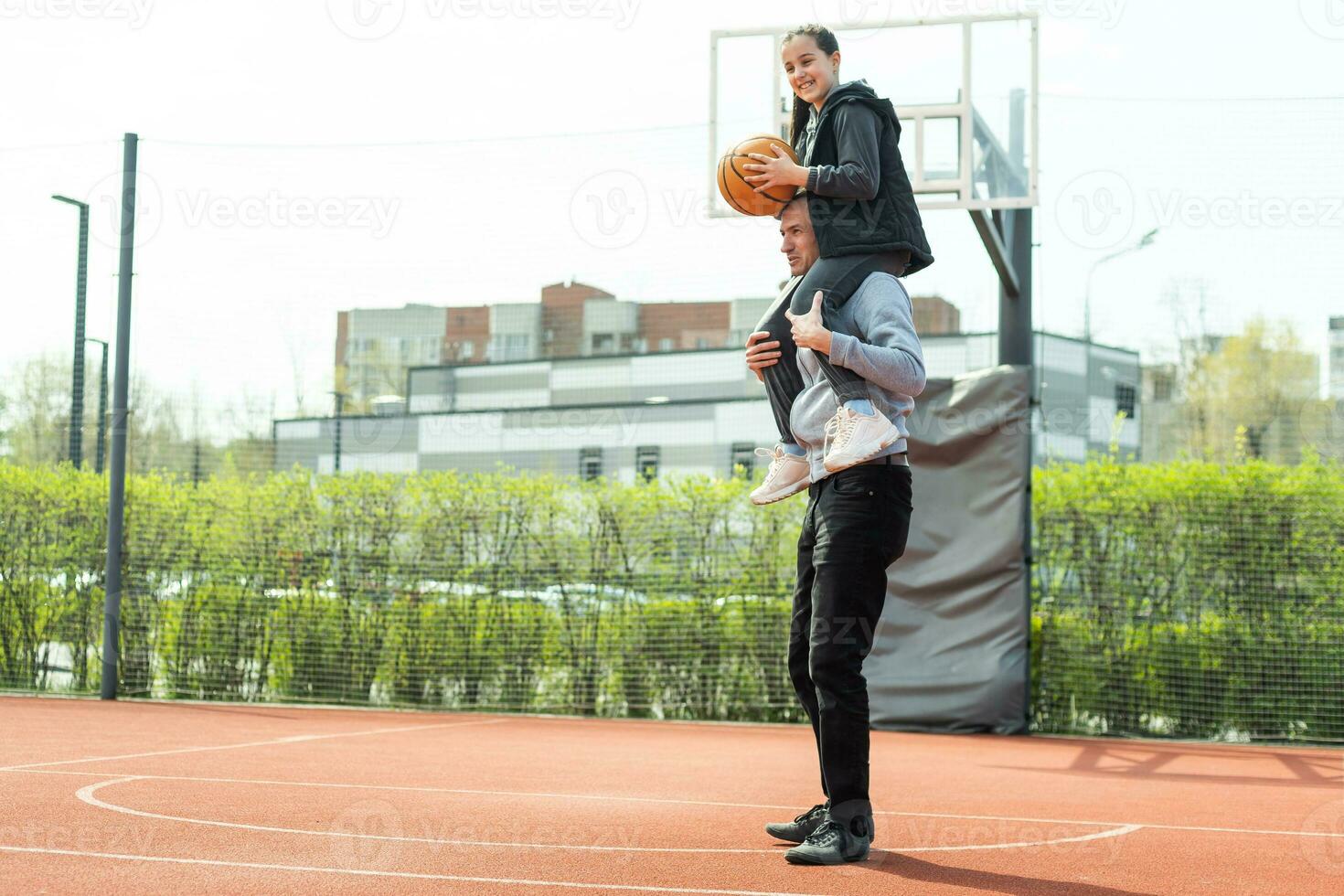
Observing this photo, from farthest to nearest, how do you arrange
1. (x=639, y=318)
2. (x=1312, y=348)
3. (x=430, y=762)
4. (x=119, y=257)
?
(x=639, y=318) < (x=119, y=257) < (x=1312, y=348) < (x=430, y=762)

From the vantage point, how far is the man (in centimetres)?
296

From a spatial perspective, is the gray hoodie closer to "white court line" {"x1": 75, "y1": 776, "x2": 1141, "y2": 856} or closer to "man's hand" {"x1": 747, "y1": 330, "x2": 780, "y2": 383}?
"man's hand" {"x1": 747, "y1": 330, "x2": 780, "y2": 383}

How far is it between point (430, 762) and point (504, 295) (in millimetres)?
4969

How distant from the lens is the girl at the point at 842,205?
3.04 metres

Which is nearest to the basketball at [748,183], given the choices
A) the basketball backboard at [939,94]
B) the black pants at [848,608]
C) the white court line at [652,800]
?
the black pants at [848,608]

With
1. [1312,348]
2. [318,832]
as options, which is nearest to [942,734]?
[1312,348]

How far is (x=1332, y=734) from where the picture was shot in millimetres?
7480

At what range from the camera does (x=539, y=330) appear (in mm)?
10094

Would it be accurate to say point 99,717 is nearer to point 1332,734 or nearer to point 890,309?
point 890,309

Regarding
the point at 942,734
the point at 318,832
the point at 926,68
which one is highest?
the point at 926,68

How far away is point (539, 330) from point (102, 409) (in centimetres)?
314

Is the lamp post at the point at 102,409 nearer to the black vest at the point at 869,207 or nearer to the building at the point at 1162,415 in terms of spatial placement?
the building at the point at 1162,415

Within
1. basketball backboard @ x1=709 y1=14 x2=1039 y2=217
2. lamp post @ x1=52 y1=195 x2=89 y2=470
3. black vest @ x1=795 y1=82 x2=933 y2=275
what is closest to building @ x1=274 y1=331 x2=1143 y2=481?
lamp post @ x1=52 y1=195 x2=89 y2=470

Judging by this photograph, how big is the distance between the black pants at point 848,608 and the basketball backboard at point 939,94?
411 cm
